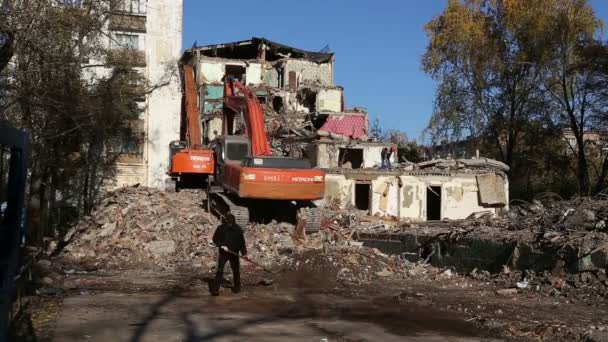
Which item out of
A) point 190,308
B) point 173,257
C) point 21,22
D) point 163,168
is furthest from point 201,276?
point 163,168

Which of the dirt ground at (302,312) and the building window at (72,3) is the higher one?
the building window at (72,3)

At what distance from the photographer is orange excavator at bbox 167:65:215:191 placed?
2369 centimetres

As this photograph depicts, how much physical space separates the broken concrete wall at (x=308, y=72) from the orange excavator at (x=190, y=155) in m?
16.0

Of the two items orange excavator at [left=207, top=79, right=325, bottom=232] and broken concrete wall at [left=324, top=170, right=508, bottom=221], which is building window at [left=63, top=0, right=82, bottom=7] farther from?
broken concrete wall at [left=324, top=170, right=508, bottom=221]

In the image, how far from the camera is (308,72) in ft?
158

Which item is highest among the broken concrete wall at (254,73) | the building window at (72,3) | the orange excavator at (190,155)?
the broken concrete wall at (254,73)

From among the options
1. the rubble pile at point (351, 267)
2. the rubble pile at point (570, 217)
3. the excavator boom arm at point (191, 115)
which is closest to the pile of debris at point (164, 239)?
the rubble pile at point (351, 267)

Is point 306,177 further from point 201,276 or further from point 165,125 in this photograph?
point 165,125

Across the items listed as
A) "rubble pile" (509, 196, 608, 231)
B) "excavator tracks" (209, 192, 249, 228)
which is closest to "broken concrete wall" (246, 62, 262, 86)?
"excavator tracks" (209, 192, 249, 228)

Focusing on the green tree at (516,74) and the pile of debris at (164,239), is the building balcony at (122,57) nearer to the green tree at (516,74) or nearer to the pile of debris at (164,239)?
the pile of debris at (164,239)

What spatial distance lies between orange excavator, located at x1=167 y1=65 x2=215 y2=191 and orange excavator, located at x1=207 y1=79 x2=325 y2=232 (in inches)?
20.1

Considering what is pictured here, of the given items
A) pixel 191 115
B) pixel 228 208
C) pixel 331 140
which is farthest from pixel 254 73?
pixel 228 208

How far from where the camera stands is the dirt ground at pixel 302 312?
9273 millimetres

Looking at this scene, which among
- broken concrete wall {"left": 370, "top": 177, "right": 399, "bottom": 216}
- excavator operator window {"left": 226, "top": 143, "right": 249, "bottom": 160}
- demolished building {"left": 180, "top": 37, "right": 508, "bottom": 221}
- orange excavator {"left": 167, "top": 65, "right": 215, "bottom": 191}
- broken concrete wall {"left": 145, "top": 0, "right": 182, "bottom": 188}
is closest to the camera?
excavator operator window {"left": 226, "top": 143, "right": 249, "bottom": 160}
